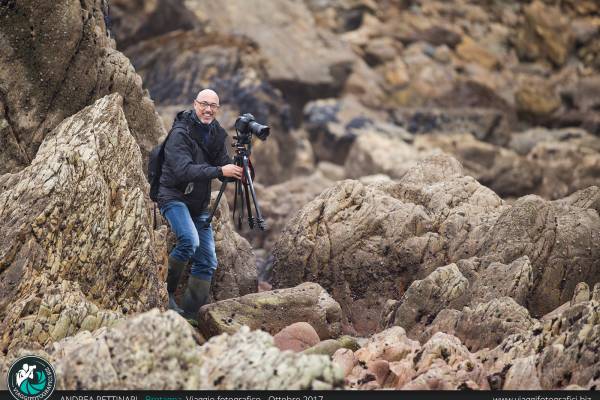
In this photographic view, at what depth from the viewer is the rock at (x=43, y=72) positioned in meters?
20.9

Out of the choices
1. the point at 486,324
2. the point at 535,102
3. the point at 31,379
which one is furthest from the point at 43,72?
the point at 535,102

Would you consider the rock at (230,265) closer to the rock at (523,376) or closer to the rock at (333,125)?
the rock at (523,376)

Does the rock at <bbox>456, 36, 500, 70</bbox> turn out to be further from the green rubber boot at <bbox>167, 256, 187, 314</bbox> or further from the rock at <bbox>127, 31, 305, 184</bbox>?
the green rubber boot at <bbox>167, 256, 187, 314</bbox>

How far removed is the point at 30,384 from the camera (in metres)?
14.6

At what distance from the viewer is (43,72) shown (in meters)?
21.2

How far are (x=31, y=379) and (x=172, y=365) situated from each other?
2.28m

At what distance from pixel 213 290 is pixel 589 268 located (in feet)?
27.9

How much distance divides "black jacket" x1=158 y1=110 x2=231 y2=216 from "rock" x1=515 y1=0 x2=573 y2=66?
2656 inches

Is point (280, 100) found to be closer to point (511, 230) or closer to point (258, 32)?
point (258, 32)

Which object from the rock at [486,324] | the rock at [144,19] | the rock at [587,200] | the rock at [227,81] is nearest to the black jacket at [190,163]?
Answer: the rock at [486,324]

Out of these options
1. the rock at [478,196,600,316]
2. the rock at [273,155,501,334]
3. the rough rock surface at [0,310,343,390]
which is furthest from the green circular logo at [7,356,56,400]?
the rock at [478,196,600,316]

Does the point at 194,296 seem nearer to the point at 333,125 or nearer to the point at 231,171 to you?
the point at 231,171

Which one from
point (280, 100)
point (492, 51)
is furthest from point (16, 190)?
point (492, 51)

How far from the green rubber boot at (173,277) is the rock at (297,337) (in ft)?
7.95
